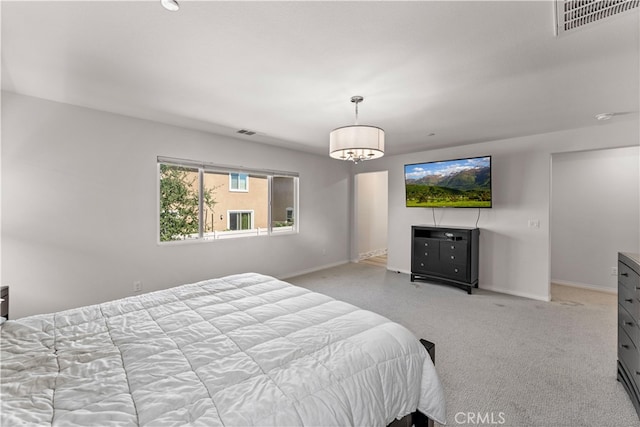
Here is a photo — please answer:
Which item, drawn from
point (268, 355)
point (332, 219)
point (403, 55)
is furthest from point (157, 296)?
point (332, 219)

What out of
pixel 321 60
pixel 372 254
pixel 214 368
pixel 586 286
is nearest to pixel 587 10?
pixel 321 60

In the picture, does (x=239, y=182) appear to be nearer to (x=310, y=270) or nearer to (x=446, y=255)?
(x=310, y=270)

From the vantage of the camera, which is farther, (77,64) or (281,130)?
(281,130)

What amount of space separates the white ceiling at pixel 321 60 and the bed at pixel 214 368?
5.68ft

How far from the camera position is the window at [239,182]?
438cm

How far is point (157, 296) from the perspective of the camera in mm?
2076

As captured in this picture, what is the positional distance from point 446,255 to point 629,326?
8.28 feet

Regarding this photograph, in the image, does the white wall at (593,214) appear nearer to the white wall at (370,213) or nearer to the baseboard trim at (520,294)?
the baseboard trim at (520,294)

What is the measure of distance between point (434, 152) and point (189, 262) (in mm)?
4451

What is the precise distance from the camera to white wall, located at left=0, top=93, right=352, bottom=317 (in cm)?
270

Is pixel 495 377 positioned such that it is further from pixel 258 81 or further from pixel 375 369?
pixel 258 81

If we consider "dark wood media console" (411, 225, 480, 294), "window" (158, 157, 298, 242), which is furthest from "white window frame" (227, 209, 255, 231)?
"dark wood media console" (411, 225, 480, 294)

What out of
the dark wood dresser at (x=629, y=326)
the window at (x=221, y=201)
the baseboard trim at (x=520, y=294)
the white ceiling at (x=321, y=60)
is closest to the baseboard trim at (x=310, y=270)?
the window at (x=221, y=201)

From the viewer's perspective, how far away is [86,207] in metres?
3.04
